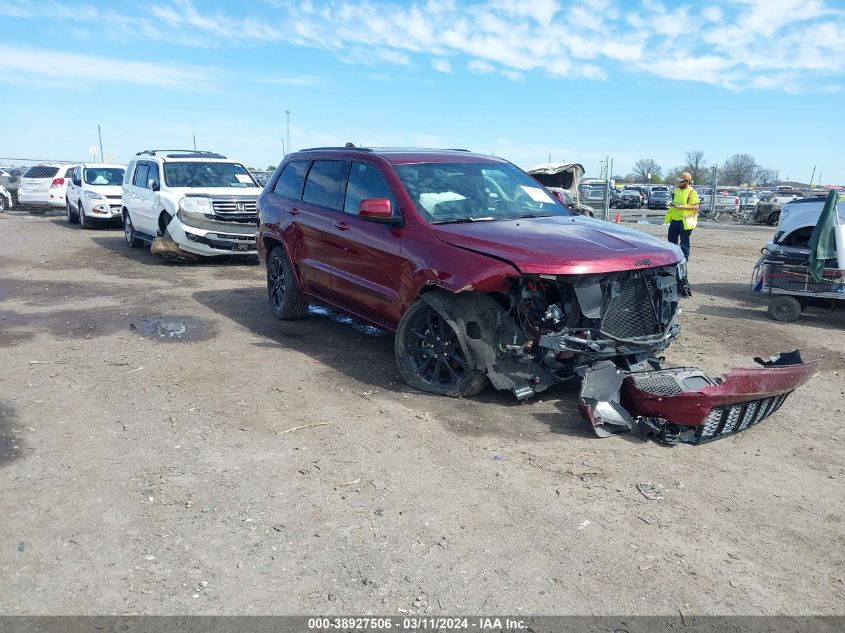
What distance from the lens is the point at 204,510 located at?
12.1 feet

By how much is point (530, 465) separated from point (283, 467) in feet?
5.00

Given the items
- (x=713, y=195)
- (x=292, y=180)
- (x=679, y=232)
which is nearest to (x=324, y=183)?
(x=292, y=180)

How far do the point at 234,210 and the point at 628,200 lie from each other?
3451 centimetres

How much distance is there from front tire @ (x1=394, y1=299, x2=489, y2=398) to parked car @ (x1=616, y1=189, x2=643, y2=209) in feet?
129

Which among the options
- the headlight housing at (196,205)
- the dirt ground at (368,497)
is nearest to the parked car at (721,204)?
the headlight housing at (196,205)

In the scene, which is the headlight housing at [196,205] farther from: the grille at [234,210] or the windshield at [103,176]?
the windshield at [103,176]

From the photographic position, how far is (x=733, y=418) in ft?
15.3

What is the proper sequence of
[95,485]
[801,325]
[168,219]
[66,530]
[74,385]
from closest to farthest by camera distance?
[66,530]
[95,485]
[74,385]
[801,325]
[168,219]

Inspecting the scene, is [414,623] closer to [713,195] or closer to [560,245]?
[560,245]

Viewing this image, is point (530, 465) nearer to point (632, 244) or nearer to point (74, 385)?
point (632, 244)

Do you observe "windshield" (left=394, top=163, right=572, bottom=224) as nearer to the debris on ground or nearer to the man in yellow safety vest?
the debris on ground

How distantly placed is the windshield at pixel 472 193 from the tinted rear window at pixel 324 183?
0.93 m

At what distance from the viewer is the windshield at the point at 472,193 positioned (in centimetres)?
585

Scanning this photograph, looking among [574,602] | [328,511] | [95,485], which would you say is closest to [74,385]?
[95,485]
